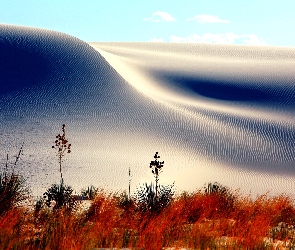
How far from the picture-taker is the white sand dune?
24875 mm

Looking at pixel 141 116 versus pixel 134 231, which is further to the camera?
pixel 141 116

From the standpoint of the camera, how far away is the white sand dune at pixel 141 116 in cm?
2488

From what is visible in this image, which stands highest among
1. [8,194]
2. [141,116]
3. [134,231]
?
[141,116]

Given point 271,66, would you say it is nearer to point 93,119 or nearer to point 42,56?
point 42,56

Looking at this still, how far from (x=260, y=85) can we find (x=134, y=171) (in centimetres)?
2807

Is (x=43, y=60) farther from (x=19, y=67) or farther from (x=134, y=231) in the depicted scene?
(x=134, y=231)

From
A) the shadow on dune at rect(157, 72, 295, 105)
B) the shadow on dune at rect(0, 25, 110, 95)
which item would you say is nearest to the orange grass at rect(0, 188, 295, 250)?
the shadow on dune at rect(0, 25, 110, 95)

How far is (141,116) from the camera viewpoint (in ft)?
122

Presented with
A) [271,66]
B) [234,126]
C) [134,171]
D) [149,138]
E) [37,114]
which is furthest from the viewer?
[271,66]

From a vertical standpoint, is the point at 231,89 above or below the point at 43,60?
below

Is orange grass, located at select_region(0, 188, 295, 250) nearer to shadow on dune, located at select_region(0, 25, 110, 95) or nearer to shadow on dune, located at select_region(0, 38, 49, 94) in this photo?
shadow on dune, located at select_region(0, 38, 49, 94)

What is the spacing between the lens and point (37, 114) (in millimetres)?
34906

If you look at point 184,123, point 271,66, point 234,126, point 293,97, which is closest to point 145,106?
point 184,123

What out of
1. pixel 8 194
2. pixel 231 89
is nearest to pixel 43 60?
pixel 231 89
